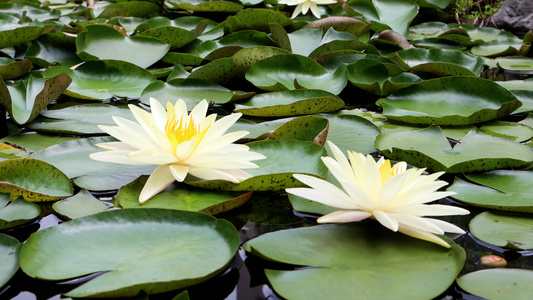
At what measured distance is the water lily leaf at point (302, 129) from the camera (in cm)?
136

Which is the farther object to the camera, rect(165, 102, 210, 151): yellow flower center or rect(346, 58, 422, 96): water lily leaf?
rect(346, 58, 422, 96): water lily leaf

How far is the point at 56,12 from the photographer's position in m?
3.48

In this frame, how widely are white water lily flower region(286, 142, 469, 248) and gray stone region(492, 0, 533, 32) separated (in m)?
2.74

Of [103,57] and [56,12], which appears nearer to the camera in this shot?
[103,57]

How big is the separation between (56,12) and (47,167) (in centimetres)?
268

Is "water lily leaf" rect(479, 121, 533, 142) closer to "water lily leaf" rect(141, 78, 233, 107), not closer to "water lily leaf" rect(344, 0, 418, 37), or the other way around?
"water lily leaf" rect(141, 78, 233, 107)

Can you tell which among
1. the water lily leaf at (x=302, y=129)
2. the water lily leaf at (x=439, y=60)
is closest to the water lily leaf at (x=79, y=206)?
the water lily leaf at (x=302, y=129)

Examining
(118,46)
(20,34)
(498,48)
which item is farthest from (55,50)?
(498,48)

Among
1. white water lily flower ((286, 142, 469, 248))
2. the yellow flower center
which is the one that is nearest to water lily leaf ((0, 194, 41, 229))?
the yellow flower center

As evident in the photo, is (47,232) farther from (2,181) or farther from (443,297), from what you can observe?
(443,297)

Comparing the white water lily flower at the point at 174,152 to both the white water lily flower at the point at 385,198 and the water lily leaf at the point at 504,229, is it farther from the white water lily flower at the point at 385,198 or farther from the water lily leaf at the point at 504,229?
the water lily leaf at the point at 504,229

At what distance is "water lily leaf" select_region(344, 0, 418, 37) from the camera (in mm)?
3006

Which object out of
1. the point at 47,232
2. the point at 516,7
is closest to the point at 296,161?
the point at 47,232

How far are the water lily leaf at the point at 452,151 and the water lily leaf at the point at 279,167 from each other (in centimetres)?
25
